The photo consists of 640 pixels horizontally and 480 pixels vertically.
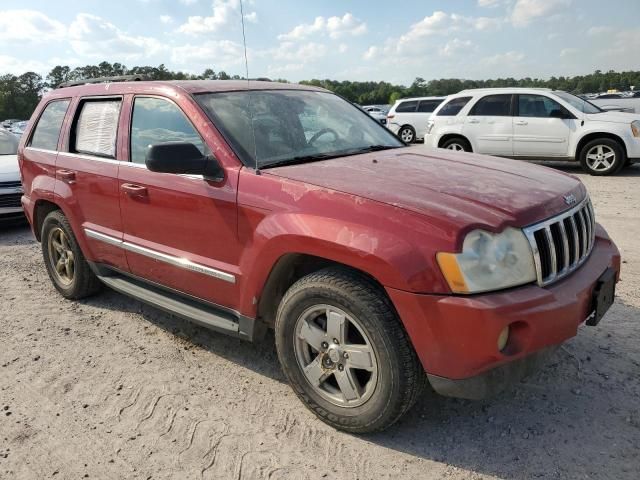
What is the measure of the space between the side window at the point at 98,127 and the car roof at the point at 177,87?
0.10 meters

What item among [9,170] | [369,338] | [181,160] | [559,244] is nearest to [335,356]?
[369,338]

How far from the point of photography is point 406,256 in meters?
2.29

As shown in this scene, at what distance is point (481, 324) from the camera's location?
7.18 ft

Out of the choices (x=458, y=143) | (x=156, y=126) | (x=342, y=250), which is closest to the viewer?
(x=342, y=250)

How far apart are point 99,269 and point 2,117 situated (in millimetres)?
79574

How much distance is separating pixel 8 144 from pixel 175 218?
736 centimetres

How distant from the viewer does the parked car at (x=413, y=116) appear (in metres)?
18.1

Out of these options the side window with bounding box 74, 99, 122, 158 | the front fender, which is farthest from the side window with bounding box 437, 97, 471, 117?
the front fender

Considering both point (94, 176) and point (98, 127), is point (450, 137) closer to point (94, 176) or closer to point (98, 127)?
point (98, 127)

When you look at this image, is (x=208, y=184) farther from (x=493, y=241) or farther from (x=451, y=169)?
(x=493, y=241)

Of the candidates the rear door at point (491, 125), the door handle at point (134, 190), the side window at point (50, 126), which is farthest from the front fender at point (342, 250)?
the rear door at point (491, 125)

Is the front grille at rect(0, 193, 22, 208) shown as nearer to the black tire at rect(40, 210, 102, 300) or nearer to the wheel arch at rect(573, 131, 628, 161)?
the black tire at rect(40, 210, 102, 300)

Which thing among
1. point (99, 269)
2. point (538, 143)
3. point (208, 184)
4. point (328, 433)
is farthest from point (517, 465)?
point (538, 143)

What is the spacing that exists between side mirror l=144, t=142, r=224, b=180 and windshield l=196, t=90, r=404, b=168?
0.60 ft
